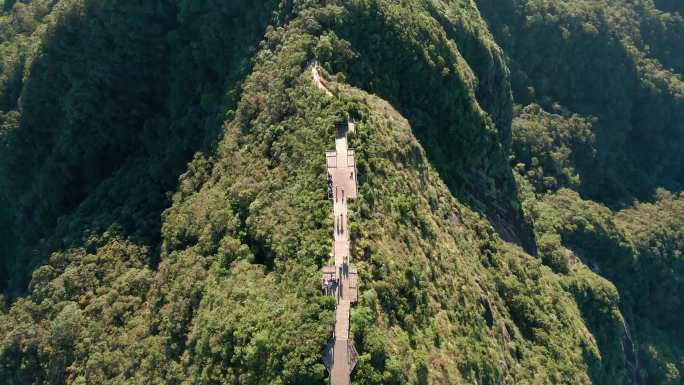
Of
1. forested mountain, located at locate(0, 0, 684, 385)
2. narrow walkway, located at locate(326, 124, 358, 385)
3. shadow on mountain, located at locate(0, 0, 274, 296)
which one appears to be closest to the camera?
narrow walkway, located at locate(326, 124, 358, 385)

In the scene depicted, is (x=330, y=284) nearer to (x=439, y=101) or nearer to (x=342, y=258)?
(x=342, y=258)

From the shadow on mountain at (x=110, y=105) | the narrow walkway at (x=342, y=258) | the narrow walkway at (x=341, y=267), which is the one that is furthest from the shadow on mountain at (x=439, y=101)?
the shadow on mountain at (x=110, y=105)

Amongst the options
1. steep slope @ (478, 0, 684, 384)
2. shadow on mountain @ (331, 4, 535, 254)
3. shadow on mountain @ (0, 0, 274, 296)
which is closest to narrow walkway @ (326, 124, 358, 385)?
shadow on mountain @ (331, 4, 535, 254)

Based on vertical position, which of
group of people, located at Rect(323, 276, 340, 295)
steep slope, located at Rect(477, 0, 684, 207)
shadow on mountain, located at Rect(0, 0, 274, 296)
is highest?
steep slope, located at Rect(477, 0, 684, 207)

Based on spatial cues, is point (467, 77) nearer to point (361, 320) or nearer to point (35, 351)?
point (361, 320)

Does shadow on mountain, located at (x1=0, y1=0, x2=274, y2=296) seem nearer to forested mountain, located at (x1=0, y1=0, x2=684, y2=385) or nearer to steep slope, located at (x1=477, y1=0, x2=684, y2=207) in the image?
forested mountain, located at (x1=0, y1=0, x2=684, y2=385)
